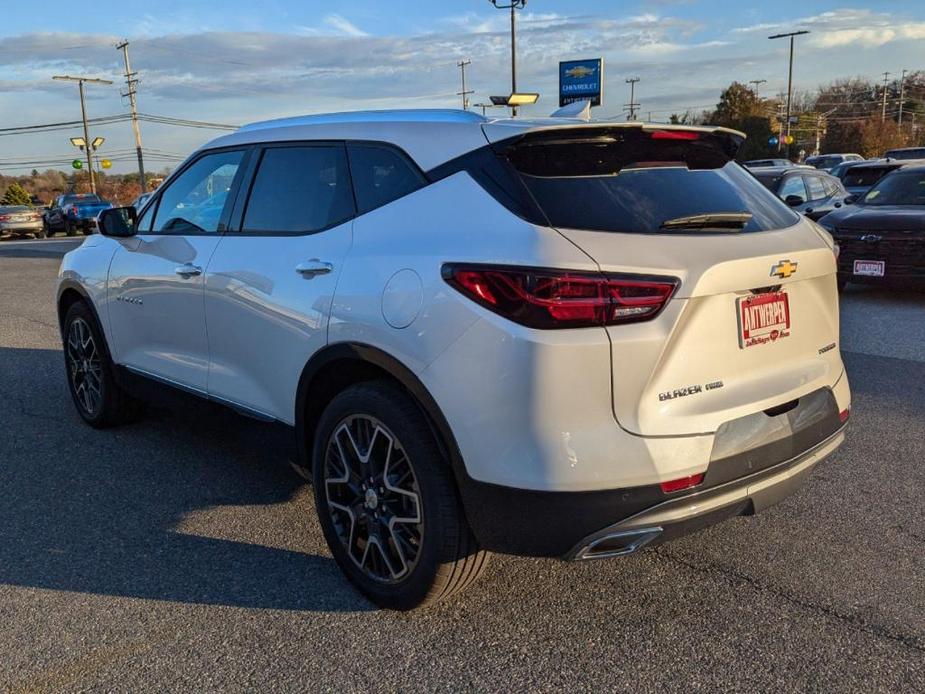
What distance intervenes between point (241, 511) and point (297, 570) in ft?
2.38

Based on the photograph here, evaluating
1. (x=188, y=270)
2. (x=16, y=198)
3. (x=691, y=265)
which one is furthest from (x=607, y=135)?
(x=16, y=198)

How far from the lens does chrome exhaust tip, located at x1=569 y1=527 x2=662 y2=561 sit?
2.54 metres

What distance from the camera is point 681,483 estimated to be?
8.29 ft

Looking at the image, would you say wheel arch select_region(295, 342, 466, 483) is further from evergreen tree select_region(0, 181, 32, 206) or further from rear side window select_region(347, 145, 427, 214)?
evergreen tree select_region(0, 181, 32, 206)

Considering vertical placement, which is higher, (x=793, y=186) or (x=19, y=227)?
(x=793, y=186)

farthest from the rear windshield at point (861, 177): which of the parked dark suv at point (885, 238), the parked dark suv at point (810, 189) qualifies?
the parked dark suv at point (885, 238)

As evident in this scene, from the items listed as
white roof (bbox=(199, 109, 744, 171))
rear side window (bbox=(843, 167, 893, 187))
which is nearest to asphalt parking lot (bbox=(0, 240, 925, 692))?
white roof (bbox=(199, 109, 744, 171))

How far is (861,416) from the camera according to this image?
5.29 m

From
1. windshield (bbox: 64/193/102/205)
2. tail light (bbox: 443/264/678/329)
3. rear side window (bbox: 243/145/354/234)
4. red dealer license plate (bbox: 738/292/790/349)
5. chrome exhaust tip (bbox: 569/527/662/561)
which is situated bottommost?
windshield (bbox: 64/193/102/205)

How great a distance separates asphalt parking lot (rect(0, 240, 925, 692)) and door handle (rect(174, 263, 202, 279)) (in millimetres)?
649

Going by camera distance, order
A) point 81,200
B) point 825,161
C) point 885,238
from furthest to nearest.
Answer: point 825,161
point 81,200
point 885,238

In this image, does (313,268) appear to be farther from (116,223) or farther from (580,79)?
(580,79)

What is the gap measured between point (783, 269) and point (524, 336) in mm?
1028

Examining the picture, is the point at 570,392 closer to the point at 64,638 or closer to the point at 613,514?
the point at 613,514
